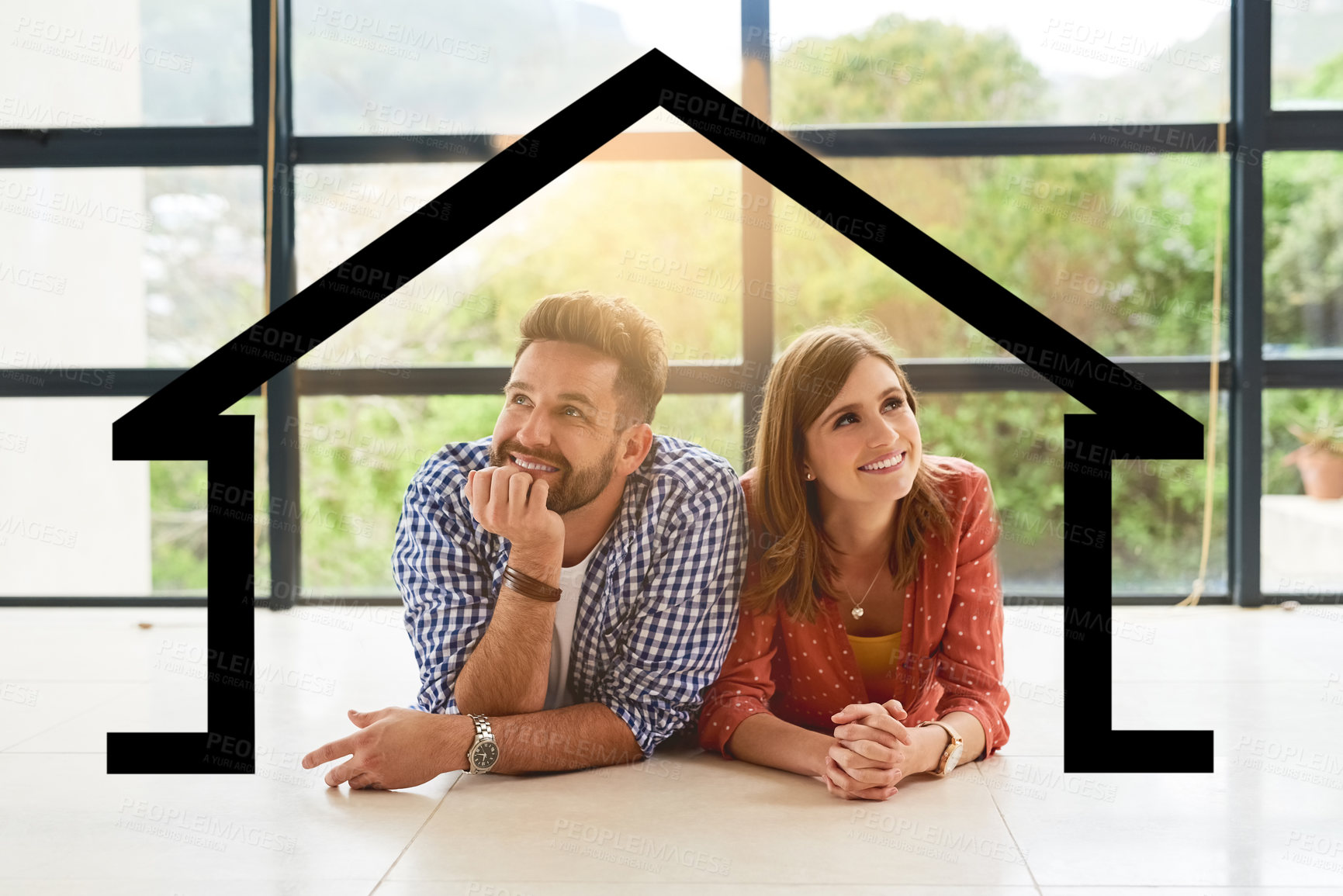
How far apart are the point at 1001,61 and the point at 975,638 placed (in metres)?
2.44

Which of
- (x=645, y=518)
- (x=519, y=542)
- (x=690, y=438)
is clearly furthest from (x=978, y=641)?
(x=690, y=438)

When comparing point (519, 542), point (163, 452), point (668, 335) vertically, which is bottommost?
point (519, 542)

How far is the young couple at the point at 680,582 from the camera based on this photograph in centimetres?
183

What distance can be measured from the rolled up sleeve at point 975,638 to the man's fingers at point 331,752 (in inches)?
39.6

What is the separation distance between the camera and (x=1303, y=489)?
12.7ft

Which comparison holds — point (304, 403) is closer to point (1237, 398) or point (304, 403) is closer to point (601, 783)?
point (601, 783)

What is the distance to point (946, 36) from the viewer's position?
148 inches

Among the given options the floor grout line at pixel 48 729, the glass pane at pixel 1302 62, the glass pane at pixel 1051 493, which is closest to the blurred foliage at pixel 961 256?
the glass pane at pixel 1051 493

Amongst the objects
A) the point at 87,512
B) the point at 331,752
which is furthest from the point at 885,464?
the point at 87,512

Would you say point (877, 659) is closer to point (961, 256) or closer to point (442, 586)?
point (442, 586)

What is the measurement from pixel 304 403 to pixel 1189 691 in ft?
9.27

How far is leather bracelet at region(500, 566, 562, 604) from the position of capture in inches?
71.4

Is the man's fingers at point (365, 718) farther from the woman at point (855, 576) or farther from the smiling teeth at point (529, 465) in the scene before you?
the woman at point (855, 576)

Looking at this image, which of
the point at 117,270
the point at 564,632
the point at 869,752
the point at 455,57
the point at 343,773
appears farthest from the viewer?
the point at 117,270
